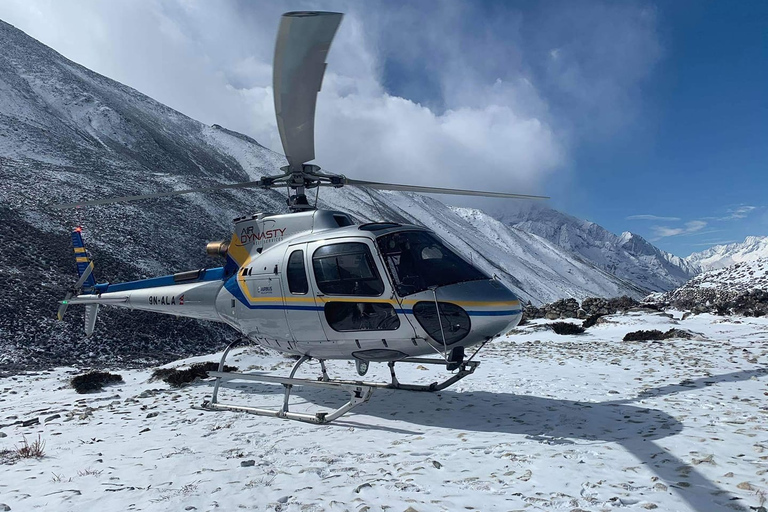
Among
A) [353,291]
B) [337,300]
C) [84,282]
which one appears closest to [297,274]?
[337,300]

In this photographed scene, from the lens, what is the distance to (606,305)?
97.7 feet

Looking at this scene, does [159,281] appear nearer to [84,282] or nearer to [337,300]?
[84,282]

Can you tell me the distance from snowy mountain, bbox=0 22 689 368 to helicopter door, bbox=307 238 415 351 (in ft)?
2.86

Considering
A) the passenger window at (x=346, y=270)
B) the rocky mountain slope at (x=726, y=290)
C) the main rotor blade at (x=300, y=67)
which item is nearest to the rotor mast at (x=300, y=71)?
the main rotor blade at (x=300, y=67)

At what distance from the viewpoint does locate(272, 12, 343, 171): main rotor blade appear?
4.82 meters

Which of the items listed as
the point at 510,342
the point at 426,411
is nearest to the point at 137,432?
the point at 426,411

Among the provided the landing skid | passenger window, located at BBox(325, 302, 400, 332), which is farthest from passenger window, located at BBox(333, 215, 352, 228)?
the landing skid

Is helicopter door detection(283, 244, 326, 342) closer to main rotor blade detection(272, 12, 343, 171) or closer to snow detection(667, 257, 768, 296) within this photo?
main rotor blade detection(272, 12, 343, 171)

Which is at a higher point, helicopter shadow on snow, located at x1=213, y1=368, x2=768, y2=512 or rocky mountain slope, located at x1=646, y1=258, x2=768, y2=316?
rocky mountain slope, located at x1=646, y1=258, x2=768, y2=316

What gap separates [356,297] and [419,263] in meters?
1.20

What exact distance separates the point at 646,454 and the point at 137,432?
25.3 feet

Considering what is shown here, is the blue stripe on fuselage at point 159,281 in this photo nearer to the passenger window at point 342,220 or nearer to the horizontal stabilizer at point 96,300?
the horizontal stabilizer at point 96,300

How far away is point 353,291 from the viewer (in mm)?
7605

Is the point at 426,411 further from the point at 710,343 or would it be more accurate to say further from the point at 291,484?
the point at 710,343
